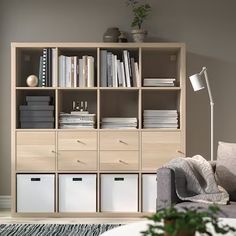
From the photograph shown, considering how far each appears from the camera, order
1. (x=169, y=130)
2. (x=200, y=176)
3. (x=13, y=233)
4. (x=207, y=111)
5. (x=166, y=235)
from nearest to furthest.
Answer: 1. (x=166, y=235)
2. (x=200, y=176)
3. (x=13, y=233)
4. (x=169, y=130)
5. (x=207, y=111)

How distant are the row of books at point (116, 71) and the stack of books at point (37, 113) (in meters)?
0.58

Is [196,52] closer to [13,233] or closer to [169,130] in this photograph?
[169,130]

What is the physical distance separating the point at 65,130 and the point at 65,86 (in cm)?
43

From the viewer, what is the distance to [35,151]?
197 inches

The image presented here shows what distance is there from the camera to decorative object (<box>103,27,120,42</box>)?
5.08m

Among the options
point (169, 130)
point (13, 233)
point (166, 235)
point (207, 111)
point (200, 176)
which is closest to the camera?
point (166, 235)

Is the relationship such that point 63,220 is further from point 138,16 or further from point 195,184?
point 138,16

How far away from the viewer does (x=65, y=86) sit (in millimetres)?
5012

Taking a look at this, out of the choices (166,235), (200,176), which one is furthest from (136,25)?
→ (166,235)

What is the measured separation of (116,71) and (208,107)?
1.06 meters

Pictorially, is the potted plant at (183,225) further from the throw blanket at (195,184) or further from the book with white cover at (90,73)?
the book with white cover at (90,73)

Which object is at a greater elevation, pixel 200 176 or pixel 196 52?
pixel 196 52

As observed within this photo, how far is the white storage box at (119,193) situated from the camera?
196 inches

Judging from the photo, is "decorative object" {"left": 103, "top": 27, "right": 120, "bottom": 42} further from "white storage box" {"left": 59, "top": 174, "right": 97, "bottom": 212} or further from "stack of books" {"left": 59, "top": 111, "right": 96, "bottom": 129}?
"white storage box" {"left": 59, "top": 174, "right": 97, "bottom": 212}
